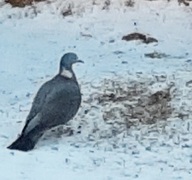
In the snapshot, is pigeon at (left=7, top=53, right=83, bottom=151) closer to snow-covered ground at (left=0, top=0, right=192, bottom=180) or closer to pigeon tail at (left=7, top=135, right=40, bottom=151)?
pigeon tail at (left=7, top=135, right=40, bottom=151)

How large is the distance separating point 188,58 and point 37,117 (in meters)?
3.86

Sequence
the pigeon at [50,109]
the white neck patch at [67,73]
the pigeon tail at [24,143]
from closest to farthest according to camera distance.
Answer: the pigeon tail at [24,143], the pigeon at [50,109], the white neck patch at [67,73]

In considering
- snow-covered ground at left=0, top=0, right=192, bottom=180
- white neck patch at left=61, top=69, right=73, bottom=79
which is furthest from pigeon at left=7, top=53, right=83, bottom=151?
snow-covered ground at left=0, top=0, right=192, bottom=180

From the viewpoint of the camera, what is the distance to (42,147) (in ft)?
24.7

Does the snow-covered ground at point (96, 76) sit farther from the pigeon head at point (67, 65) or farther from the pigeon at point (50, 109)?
the pigeon head at point (67, 65)

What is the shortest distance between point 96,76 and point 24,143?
2.86 metres

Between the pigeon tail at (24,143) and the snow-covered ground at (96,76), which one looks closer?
the snow-covered ground at (96,76)

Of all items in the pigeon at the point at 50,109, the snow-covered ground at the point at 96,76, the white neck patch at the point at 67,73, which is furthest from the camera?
the white neck patch at the point at 67,73

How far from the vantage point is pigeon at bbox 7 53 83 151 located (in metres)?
7.46

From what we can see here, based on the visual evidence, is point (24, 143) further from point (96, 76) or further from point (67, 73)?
point (96, 76)

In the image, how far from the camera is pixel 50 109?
772 cm

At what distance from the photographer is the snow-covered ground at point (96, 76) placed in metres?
7.02

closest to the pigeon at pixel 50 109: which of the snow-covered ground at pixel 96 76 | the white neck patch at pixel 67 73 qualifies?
the white neck patch at pixel 67 73

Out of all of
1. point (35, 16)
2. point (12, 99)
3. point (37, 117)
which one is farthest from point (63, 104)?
point (35, 16)
